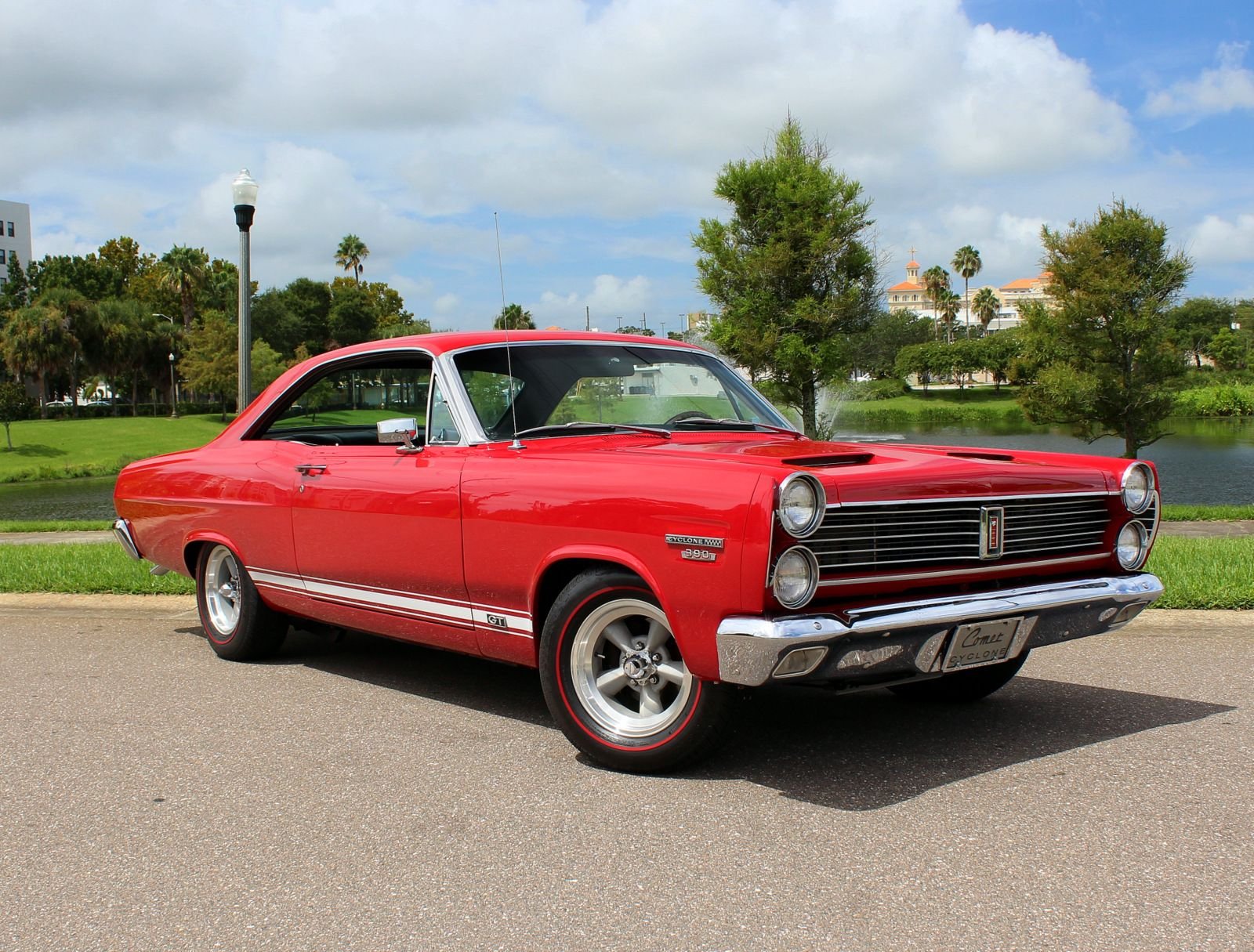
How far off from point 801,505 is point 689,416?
171cm

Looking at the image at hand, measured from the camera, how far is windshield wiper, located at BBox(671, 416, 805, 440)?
5.26 meters

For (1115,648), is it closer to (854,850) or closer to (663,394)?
(663,394)

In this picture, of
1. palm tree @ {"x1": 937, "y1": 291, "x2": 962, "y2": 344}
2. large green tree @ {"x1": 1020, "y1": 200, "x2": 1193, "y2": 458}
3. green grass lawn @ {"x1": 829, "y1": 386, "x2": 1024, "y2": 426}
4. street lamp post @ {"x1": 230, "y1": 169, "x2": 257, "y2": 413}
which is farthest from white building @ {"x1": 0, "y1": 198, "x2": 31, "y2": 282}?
street lamp post @ {"x1": 230, "y1": 169, "x2": 257, "y2": 413}

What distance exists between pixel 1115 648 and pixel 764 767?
117 inches

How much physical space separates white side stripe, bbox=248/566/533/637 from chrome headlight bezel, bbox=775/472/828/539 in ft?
4.23

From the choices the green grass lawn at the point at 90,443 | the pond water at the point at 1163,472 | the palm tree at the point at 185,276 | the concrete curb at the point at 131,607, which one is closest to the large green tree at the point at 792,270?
the pond water at the point at 1163,472

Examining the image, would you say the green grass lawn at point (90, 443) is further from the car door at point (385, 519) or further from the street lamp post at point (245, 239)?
the car door at point (385, 519)

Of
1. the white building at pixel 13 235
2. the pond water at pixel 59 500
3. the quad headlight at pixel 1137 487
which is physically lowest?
the pond water at pixel 59 500

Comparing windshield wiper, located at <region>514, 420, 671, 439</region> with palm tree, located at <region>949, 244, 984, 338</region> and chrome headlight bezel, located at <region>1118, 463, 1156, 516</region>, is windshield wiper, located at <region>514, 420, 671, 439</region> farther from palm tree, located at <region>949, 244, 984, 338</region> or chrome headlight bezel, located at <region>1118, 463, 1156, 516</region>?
palm tree, located at <region>949, 244, 984, 338</region>

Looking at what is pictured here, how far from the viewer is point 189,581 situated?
9078mm

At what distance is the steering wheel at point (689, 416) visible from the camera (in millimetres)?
5277

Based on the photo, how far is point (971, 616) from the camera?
3.93m

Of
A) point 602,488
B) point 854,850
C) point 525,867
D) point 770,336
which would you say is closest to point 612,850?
point 525,867

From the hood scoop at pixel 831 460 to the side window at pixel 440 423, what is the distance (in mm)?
1622
